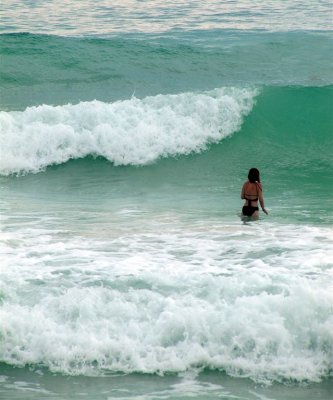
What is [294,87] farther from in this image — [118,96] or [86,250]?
[86,250]

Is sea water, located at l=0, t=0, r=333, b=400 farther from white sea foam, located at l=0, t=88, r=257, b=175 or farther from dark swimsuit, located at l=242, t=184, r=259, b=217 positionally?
dark swimsuit, located at l=242, t=184, r=259, b=217

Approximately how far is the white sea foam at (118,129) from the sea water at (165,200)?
0.13 ft

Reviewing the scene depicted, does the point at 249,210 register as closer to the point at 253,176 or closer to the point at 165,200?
the point at 253,176

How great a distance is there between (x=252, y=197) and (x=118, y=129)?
19.1ft

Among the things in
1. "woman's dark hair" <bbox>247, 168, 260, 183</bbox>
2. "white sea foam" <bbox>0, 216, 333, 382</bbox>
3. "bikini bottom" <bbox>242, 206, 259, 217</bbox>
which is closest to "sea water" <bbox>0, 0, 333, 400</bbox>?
"white sea foam" <bbox>0, 216, 333, 382</bbox>

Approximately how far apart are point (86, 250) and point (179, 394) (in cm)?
334

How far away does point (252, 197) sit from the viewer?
37.5ft

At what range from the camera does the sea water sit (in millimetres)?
6887

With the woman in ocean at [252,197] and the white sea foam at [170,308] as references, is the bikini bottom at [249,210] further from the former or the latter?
the white sea foam at [170,308]

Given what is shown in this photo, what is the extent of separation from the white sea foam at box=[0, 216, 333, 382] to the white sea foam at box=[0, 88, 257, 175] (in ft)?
22.2

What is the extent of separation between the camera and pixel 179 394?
6363 mm

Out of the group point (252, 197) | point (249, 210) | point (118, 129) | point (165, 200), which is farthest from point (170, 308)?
point (118, 129)

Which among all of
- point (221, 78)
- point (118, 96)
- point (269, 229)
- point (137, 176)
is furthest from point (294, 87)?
point (269, 229)

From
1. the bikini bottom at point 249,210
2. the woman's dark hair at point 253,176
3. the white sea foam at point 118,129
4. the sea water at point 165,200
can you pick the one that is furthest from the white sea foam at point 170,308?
the white sea foam at point 118,129
